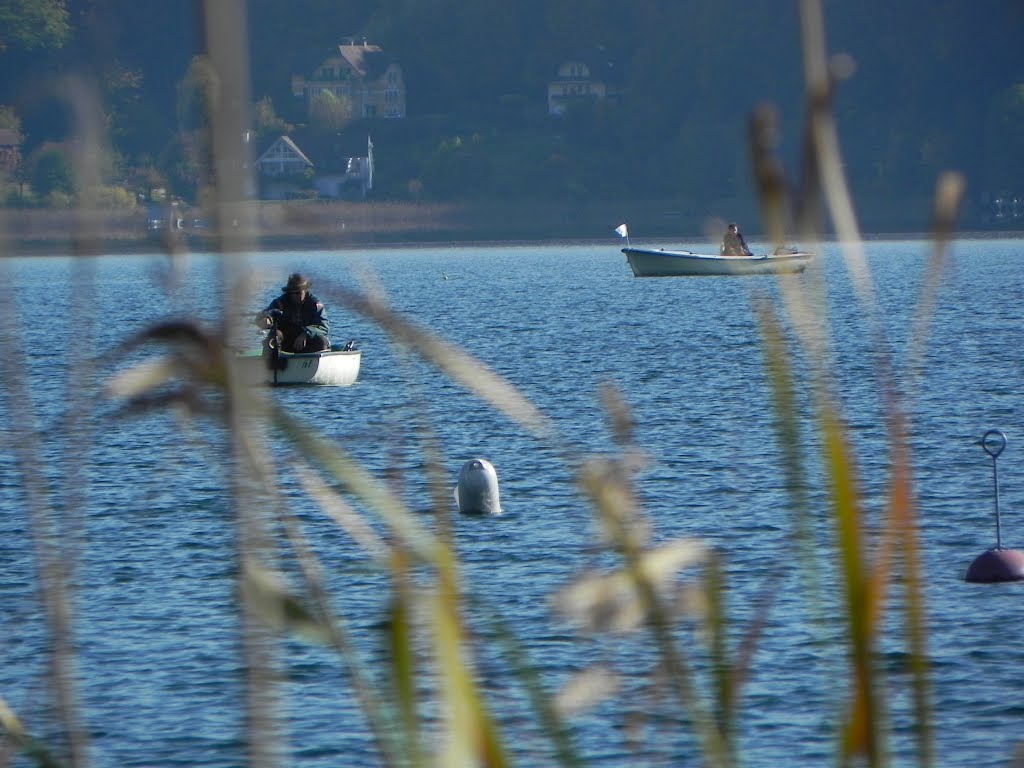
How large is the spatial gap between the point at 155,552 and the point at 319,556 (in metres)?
1.54

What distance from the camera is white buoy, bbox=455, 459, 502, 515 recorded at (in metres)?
16.4

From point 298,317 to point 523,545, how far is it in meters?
13.4

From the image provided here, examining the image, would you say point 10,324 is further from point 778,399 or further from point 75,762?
point 778,399

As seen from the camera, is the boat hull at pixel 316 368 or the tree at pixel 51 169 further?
the boat hull at pixel 316 368

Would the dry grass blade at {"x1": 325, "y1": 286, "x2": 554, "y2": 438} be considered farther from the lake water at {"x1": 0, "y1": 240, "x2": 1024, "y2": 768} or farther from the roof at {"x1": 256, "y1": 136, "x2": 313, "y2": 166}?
the roof at {"x1": 256, "y1": 136, "x2": 313, "y2": 166}

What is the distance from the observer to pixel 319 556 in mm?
14422

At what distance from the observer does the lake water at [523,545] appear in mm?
3648

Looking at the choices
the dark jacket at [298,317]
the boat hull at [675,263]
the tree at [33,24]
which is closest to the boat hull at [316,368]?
the dark jacket at [298,317]

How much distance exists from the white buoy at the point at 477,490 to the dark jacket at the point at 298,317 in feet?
35.2

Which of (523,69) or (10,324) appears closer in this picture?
(10,324)

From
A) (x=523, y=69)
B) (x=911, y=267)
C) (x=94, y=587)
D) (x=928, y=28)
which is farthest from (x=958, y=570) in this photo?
(x=523, y=69)

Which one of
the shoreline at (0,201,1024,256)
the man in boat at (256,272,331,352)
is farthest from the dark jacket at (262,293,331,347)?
the shoreline at (0,201,1024,256)

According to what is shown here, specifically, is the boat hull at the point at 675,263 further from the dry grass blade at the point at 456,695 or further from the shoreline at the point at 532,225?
the dry grass blade at the point at 456,695

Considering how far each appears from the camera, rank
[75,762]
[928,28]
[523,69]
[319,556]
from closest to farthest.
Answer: [75,762], [319,556], [928,28], [523,69]
